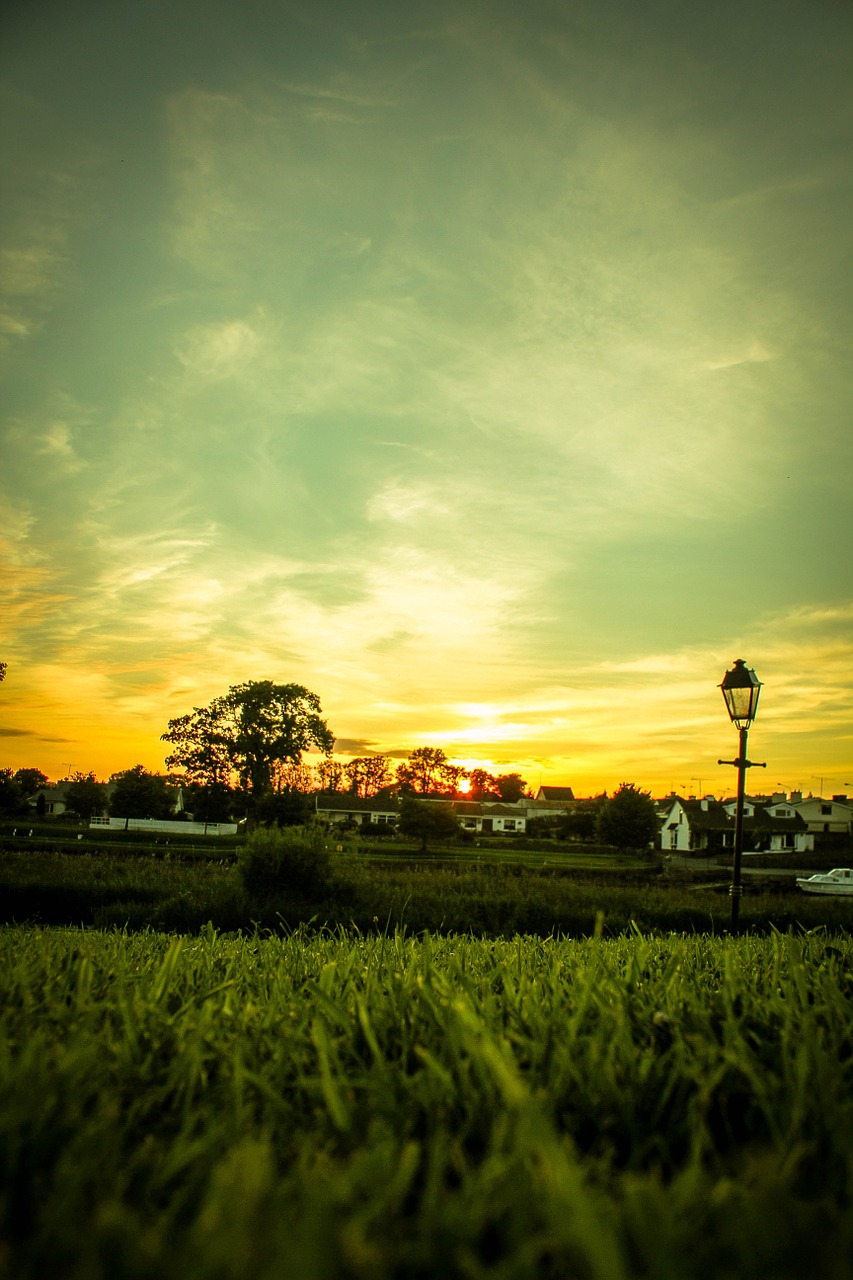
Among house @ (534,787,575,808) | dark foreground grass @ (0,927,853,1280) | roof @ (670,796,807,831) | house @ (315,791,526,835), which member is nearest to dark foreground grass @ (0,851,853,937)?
dark foreground grass @ (0,927,853,1280)

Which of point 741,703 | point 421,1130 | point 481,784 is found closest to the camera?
point 421,1130

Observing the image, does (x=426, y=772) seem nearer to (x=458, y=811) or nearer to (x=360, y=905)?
(x=458, y=811)

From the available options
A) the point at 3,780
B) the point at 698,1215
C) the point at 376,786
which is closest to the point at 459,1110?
the point at 698,1215

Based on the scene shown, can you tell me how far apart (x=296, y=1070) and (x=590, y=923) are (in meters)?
15.5

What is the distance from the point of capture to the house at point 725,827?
8900 centimetres

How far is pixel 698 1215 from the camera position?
0.86 metres

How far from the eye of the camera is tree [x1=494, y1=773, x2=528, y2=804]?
157625 millimetres

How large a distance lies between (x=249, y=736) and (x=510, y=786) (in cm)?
10413

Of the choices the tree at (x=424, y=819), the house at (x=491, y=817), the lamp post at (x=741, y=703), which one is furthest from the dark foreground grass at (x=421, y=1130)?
the house at (x=491, y=817)

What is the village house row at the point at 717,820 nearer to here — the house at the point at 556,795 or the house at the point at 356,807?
the house at the point at 356,807

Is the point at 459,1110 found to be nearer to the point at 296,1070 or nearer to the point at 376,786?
the point at 296,1070

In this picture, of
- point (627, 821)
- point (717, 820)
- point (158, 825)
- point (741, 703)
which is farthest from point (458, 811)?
point (741, 703)

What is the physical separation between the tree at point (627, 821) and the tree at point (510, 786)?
306 ft

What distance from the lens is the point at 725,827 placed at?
9194 cm
